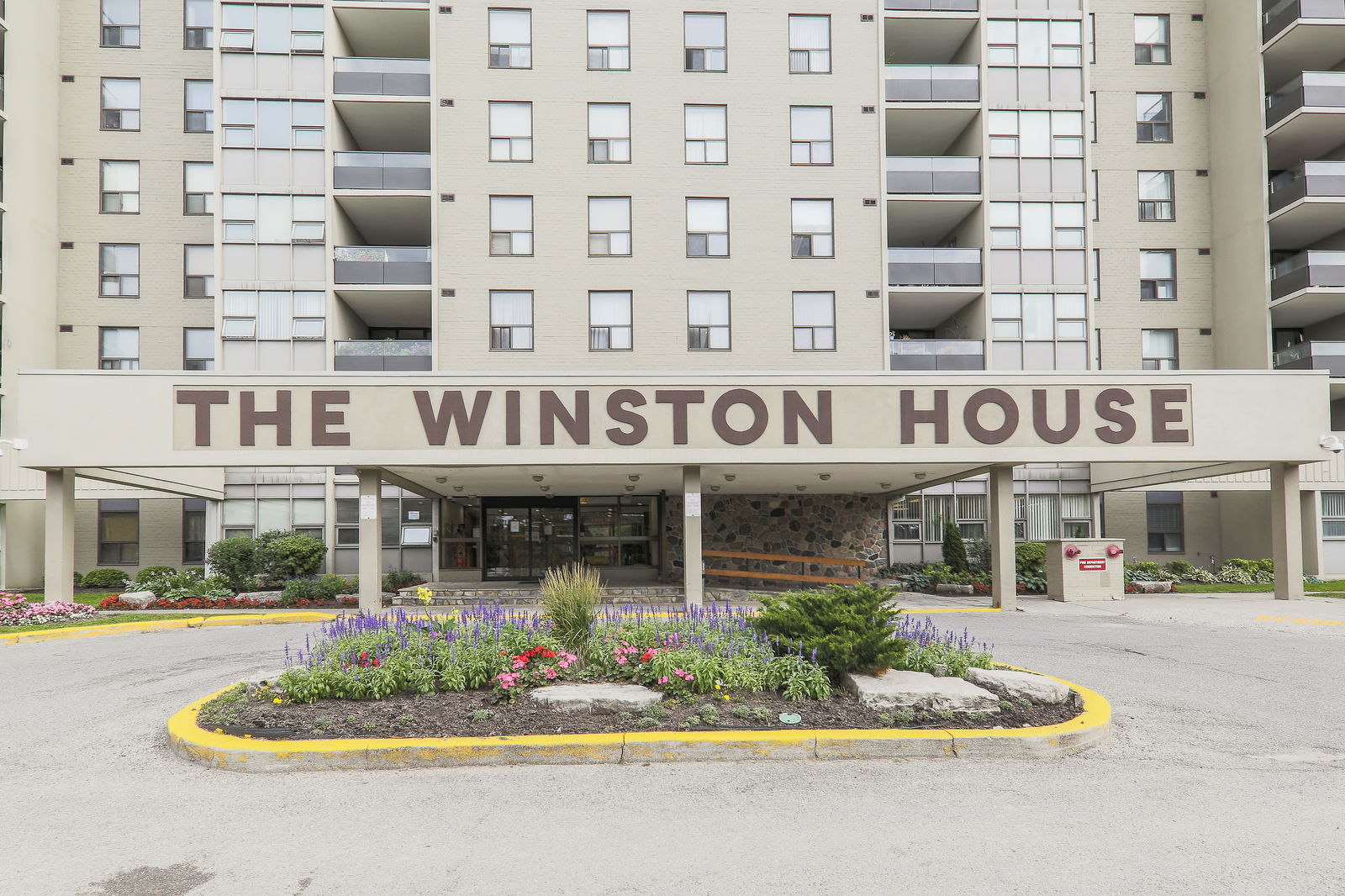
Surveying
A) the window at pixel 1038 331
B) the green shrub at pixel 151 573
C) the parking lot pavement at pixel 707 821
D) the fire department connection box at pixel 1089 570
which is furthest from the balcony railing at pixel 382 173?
the fire department connection box at pixel 1089 570

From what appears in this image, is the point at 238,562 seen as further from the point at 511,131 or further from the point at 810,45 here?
the point at 810,45

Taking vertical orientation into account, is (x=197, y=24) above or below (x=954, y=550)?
above

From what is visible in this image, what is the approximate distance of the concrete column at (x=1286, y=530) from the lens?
18.4m

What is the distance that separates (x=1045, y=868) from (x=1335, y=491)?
29482mm

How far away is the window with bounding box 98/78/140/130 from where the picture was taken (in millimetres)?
28016

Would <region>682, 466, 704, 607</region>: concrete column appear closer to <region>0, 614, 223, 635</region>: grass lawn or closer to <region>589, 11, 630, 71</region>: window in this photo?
<region>0, 614, 223, 635</region>: grass lawn

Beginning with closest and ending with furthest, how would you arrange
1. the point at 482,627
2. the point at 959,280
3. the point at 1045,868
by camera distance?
1. the point at 1045,868
2. the point at 482,627
3. the point at 959,280

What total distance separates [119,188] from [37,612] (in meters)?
18.2

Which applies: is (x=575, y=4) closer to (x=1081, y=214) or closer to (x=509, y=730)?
(x=1081, y=214)

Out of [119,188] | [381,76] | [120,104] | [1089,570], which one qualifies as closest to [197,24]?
[120,104]

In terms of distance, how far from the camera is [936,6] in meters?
26.8

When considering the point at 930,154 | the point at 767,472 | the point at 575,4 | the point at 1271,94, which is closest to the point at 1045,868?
the point at 767,472

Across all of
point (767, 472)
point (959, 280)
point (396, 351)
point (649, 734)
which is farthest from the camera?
point (959, 280)

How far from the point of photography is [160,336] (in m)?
27.6
